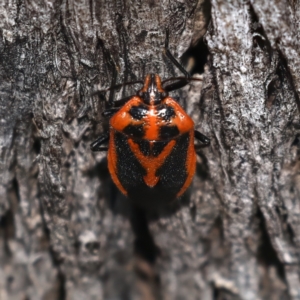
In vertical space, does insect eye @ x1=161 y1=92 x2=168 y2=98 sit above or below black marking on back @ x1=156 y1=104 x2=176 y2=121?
above

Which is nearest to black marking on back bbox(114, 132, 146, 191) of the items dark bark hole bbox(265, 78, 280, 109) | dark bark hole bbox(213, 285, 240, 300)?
dark bark hole bbox(265, 78, 280, 109)

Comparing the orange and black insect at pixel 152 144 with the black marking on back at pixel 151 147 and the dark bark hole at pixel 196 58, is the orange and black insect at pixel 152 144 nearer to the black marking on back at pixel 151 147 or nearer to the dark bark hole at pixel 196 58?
the black marking on back at pixel 151 147

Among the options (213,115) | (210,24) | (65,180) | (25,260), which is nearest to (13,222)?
(25,260)

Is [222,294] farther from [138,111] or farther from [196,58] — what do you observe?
[196,58]

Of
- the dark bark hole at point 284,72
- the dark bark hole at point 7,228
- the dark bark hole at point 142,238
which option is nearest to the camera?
the dark bark hole at point 284,72

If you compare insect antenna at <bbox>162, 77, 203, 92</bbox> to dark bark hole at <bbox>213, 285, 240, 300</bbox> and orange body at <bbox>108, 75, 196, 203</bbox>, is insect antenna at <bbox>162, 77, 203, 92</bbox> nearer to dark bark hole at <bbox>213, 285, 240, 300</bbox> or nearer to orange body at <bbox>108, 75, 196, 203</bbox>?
orange body at <bbox>108, 75, 196, 203</bbox>

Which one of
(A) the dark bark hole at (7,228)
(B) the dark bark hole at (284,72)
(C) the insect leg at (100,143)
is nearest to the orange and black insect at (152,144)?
(C) the insect leg at (100,143)

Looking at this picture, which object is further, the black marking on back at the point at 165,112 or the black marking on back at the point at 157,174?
the black marking on back at the point at 157,174
